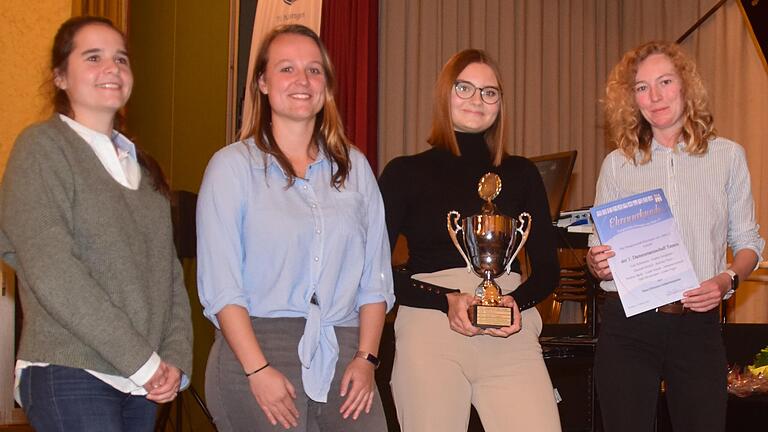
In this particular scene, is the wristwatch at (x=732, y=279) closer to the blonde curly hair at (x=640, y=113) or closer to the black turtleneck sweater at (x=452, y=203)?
the blonde curly hair at (x=640, y=113)

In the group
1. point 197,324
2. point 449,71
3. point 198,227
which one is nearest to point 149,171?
point 198,227

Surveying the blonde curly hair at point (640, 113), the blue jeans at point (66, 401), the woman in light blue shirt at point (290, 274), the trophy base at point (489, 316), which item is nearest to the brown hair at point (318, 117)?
the woman in light blue shirt at point (290, 274)

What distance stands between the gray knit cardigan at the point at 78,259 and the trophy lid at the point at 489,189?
1021mm

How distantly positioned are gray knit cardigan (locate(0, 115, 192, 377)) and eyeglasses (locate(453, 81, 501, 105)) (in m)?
1.09

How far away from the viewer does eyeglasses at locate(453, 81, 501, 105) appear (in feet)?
Result: 9.36

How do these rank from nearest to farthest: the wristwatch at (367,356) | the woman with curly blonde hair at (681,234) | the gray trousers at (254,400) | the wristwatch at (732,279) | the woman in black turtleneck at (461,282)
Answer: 1. the gray trousers at (254,400)
2. the wristwatch at (367,356)
3. the woman in black turtleneck at (461,282)
4. the woman with curly blonde hair at (681,234)
5. the wristwatch at (732,279)

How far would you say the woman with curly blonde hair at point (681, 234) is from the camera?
8.88 feet

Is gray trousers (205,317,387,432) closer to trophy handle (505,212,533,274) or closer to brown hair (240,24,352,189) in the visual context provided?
brown hair (240,24,352,189)

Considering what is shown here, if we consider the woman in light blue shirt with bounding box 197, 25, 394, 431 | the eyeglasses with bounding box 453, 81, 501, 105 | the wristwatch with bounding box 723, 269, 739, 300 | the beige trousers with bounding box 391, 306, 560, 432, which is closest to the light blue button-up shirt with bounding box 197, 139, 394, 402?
the woman in light blue shirt with bounding box 197, 25, 394, 431

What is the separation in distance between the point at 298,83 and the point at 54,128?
0.67 m

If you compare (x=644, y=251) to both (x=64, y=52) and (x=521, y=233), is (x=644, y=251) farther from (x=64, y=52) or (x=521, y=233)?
(x=64, y=52)

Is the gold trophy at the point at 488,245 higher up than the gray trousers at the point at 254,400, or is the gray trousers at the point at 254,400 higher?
the gold trophy at the point at 488,245

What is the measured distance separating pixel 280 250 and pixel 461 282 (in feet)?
2.15

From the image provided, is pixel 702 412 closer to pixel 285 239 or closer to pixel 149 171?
pixel 285 239
